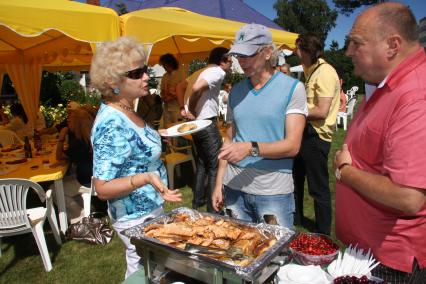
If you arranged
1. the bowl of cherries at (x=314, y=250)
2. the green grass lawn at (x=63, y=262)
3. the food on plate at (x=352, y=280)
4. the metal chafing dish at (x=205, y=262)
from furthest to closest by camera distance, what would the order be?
1. the green grass lawn at (x=63, y=262)
2. the bowl of cherries at (x=314, y=250)
3. the food on plate at (x=352, y=280)
4. the metal chafing dish at (x=205, y=262)

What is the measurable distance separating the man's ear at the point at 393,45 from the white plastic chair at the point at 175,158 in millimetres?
3910

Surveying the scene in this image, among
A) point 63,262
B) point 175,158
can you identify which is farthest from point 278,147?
point 175,158

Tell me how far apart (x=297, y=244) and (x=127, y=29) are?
8.98 feet

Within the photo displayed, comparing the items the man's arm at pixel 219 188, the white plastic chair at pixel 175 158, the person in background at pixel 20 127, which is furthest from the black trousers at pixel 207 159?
the person in background at pixel 20 127

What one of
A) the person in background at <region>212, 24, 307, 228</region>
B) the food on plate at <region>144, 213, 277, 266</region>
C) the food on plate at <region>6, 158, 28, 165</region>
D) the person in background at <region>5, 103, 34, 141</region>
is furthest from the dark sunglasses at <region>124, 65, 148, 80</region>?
the person in background at <region>5, 103, 34, 141</region>

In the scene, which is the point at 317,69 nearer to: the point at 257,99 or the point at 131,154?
the point at 257,99

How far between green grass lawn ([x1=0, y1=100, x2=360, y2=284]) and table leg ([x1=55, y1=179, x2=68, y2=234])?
7.2 inches

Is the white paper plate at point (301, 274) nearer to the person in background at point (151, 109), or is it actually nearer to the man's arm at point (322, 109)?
the man's arm at point (322, 109)

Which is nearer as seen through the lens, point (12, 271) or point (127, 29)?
point (12, 271)

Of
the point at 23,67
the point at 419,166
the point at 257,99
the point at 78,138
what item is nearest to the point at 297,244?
the point at 419,166

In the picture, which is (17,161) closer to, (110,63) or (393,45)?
(110,63)

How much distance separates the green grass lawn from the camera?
2.87 meters

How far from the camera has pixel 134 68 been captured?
5.27ft

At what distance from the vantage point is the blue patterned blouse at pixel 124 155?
146 centimetres
